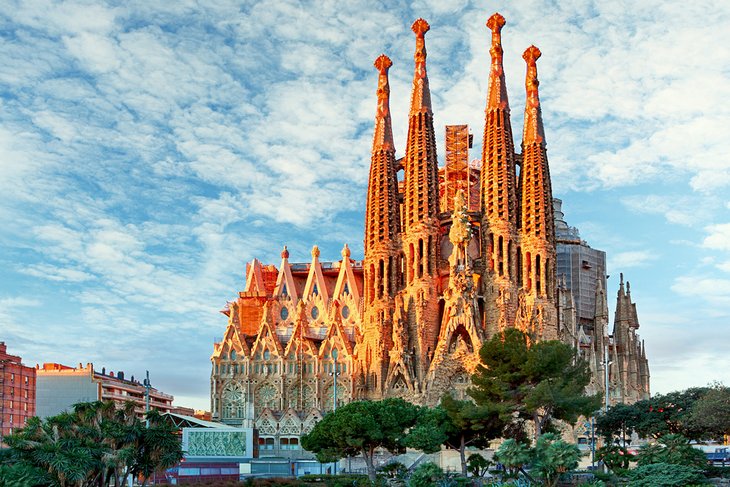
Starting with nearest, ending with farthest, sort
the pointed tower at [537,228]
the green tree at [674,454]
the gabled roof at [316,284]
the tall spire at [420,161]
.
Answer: the green tree at [674,454] → the pointed tower at [537,228] → the tall spire at [420,161] → the gabled roof at [316,284]

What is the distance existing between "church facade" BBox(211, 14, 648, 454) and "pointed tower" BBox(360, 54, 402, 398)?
91mm

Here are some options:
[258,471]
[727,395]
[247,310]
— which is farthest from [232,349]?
[727,395]

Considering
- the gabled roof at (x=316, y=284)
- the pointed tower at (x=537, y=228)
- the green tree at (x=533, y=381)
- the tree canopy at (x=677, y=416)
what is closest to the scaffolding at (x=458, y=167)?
the pointed tower at (x=537, y=228)

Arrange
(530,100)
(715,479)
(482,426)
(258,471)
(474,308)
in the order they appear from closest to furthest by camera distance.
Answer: (715,479), (482,426), (258,471), (474,308), (530,100)

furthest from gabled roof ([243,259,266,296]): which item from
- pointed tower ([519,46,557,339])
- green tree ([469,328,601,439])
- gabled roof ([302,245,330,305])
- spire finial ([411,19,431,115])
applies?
green tree ([469,328,601,439])

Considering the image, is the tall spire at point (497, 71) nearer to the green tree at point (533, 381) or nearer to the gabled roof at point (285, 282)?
the gabled roof at point (285, 282)

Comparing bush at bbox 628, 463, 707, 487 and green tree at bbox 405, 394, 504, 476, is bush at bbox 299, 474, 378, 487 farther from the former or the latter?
bush at bbox 628, 463, 707, 487

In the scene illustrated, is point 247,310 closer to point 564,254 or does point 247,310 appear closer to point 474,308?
point 474,308

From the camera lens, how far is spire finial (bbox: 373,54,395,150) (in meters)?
70.2

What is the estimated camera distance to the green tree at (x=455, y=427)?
1537 inches

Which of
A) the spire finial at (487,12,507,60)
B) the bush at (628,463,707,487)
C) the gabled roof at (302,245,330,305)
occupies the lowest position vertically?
the bush at (628,463,707,487)

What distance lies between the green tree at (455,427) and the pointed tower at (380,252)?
22.5m

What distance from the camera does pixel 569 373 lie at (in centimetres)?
4238

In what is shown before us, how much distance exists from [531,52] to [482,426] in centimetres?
3929
